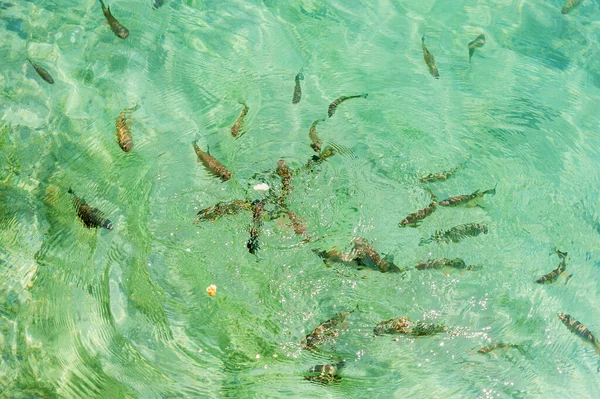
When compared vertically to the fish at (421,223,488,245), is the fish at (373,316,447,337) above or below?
below

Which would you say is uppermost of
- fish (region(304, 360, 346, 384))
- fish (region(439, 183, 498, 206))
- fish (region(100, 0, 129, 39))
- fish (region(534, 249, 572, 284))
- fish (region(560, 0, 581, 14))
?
fish (region(560, 0, 581, 14))

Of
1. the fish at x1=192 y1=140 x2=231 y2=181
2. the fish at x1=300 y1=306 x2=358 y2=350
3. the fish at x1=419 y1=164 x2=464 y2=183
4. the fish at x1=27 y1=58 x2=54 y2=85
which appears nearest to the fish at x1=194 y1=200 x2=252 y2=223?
the fish at x1=192 y1=140 x2=231 y2=181

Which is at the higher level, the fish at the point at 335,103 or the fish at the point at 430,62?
the fish at the point at 430,62

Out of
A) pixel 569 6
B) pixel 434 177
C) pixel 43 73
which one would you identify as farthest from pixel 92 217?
pixel 569 6

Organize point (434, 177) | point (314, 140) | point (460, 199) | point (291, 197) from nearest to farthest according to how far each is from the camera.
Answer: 1. point (460, 199)
2. point (291, 197)
3. point (434, 177)
4. point (314, 140)

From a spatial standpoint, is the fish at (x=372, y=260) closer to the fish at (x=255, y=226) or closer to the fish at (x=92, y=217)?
the fish at (x=255, y=226)

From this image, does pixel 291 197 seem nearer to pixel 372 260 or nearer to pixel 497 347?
pixel 372 260

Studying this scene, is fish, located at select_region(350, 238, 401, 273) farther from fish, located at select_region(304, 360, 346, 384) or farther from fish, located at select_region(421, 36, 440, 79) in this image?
fish, located at select_region(421, 36, 440, 79)

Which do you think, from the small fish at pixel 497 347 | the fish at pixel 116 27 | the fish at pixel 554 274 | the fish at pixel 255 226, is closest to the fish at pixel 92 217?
the fish at pixel 255 226
